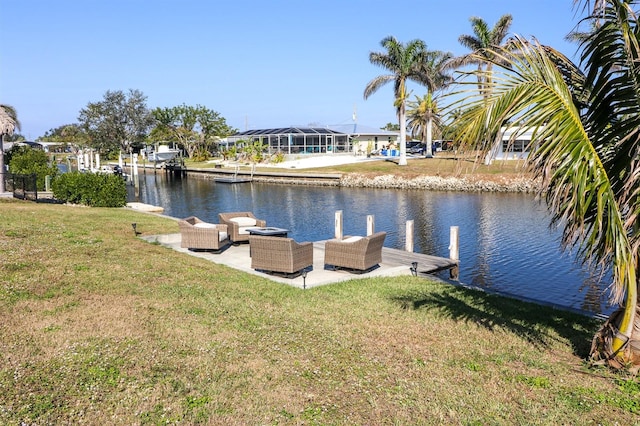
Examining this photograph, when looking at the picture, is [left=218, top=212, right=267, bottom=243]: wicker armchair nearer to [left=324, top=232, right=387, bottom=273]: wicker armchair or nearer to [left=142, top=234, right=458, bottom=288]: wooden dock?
[left=142, top=234, right=458, bottom=288]: wooden dock

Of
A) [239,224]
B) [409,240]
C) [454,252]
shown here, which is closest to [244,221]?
[239,224]

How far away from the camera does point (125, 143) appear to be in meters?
87.4

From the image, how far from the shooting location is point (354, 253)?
10.8 meters

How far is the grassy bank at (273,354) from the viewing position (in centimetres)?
432

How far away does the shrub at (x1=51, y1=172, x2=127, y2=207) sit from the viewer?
21.5 meters

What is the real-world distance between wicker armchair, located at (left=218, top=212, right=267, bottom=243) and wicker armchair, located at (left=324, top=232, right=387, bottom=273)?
3.38 meters

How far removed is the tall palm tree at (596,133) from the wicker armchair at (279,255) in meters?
5.76

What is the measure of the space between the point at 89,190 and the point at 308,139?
5145 cm

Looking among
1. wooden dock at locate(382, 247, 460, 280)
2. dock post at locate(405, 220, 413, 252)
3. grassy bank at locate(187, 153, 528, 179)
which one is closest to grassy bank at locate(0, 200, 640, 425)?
wooden dock at locate(382, 247, 460, 280)

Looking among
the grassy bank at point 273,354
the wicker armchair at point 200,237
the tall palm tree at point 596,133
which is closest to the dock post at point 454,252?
the grassy bank at point 273,354

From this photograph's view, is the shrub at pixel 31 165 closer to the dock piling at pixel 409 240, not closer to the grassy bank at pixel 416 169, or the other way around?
the dock piling at pixel 409 240

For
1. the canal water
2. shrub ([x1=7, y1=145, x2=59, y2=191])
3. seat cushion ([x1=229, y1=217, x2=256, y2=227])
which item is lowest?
the canal water

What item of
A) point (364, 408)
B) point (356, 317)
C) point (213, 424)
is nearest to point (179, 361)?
point (213, 424)

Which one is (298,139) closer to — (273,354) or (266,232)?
(266,232)
